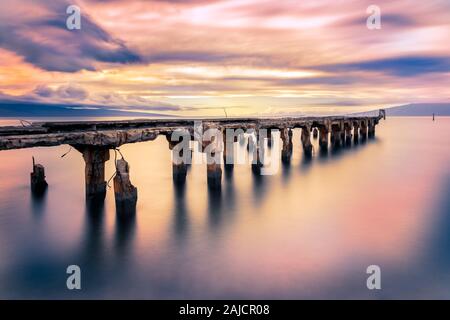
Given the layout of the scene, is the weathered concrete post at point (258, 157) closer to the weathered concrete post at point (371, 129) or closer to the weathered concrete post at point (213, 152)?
the weathered concrete post at point (213, 152)

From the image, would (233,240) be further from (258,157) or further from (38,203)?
(258,157)

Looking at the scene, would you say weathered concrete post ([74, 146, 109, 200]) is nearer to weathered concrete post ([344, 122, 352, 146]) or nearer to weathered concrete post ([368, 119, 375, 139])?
weathered concrete post ([344, 122, 352, 146])

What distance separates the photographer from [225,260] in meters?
10.0

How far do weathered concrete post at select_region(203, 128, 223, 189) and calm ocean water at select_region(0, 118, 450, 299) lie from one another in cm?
64

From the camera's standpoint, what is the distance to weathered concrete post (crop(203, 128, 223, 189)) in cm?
1627

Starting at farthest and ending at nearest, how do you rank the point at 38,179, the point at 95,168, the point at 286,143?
the point at 286,143
the point at 38,179
the point at 95,168

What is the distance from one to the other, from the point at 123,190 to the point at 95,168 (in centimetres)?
153

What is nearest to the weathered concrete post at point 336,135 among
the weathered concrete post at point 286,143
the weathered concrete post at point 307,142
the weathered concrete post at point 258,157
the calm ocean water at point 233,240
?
the weathered concrete post at point 307,142

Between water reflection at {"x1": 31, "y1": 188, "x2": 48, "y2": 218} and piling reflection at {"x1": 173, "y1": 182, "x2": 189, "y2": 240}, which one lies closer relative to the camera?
piling reflection at {"x1": 173, "y1": 182, "x2": 189, "y2": 240}

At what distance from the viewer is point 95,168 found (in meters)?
13.6

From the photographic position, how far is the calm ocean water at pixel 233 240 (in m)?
8.44

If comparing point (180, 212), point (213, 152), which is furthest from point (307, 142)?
point (180, 212)

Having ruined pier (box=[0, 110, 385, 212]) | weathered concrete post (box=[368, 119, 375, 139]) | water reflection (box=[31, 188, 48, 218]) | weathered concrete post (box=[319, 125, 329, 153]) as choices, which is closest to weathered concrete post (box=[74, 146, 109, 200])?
ruined pier (box=[0, 110, 385, 212])

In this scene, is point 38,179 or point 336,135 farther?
point 336,135
